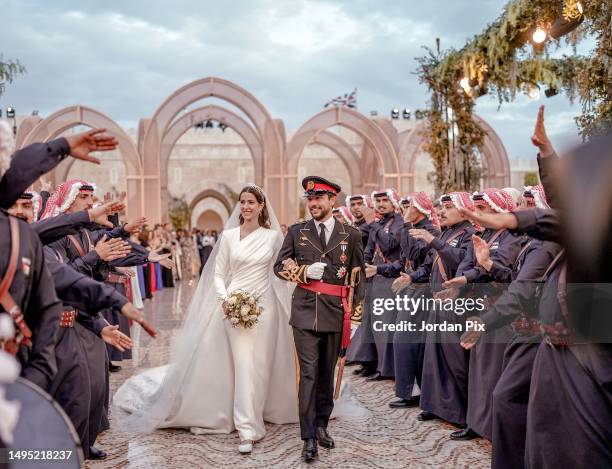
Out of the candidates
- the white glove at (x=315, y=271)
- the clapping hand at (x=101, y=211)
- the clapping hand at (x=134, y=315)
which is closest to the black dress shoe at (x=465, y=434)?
the white glove at (x=315, y=271)

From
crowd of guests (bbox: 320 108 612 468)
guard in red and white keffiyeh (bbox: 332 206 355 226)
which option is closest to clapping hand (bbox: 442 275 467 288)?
crowd of guests (bbox: 320 108 612 468)

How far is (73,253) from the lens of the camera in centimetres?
516

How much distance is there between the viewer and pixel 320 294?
5238mm

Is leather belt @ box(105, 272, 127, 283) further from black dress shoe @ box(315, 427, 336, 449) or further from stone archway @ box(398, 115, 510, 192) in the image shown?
stone archway @ box(398, 115, 510, 192)

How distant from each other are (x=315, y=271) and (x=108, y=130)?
14.2 meters

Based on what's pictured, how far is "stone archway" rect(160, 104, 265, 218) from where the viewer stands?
66.8ft

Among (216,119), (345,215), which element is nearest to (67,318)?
(345,215)

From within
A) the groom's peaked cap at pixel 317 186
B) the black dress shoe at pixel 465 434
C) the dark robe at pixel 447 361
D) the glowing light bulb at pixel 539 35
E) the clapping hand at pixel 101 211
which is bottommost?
the black dress shoe at pixel 465 434

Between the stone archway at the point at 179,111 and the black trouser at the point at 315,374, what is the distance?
1376 cm

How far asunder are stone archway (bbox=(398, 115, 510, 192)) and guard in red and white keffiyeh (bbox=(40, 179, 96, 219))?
1476 centimetres

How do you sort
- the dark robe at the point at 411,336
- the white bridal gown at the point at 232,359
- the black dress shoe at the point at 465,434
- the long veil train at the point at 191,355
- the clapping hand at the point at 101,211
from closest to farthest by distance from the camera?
the clapping hand at the point at 101,211 → the black dress shoe at the point at 465,434 → the white bridal gown at the point at 232,359 → the long veil train at the point at 191,355 → the dark robe at the point at 411,336

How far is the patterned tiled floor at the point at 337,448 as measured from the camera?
4.95 meters

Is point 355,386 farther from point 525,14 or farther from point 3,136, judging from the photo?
point 525,14

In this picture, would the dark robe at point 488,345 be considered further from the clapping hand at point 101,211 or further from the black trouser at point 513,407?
the clapping hand at point 101,211
